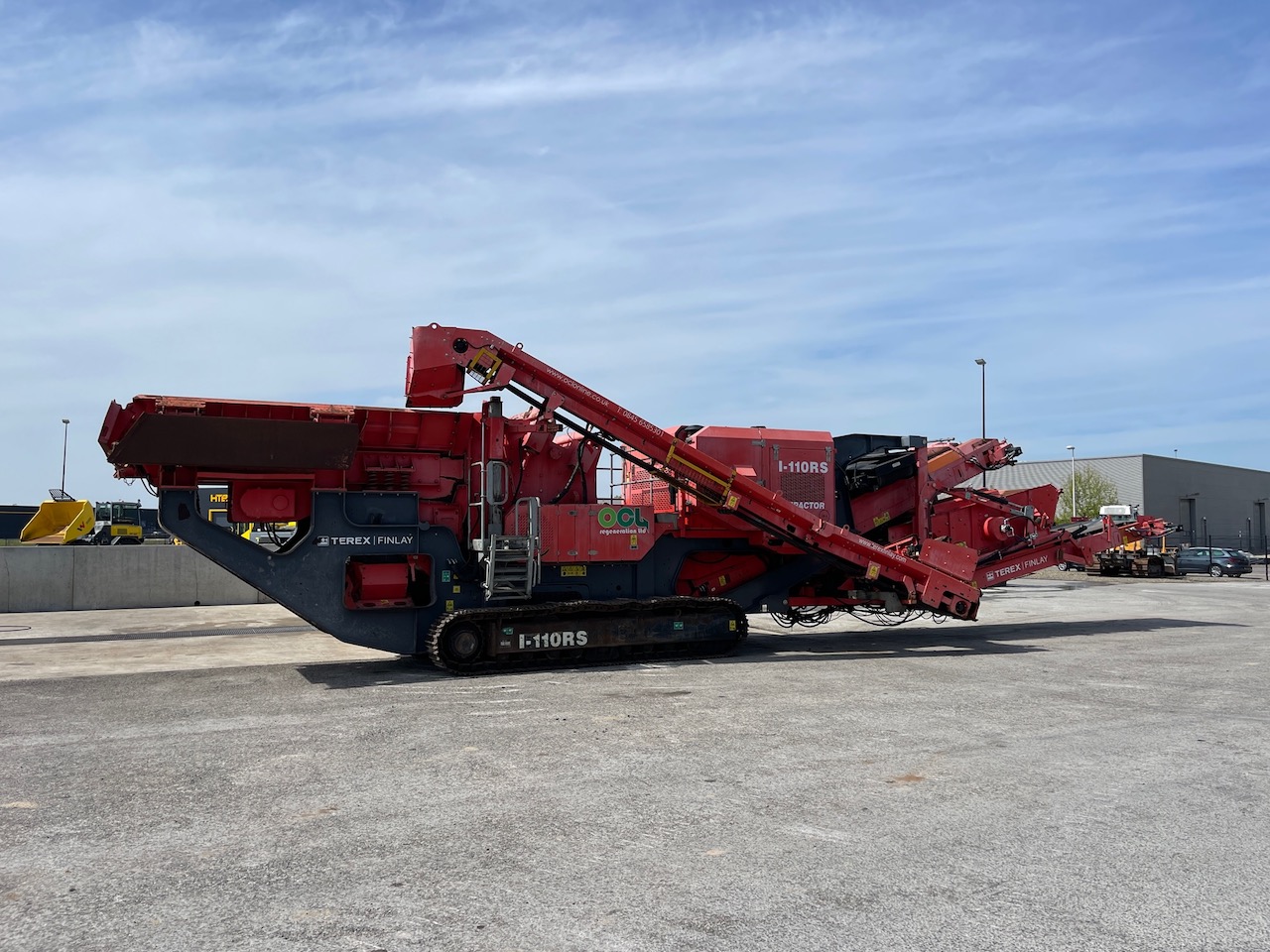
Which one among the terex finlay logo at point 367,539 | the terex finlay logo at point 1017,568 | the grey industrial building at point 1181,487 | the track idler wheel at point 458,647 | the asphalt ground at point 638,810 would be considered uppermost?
the grey industrial building at point 1181,487

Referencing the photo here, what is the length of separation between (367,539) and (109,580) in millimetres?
12874

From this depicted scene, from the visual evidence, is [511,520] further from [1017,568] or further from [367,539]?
[1017,568]

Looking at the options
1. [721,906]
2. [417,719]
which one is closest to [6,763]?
[417,719]

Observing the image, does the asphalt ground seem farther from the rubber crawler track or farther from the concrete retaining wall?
the concrete retaining wall

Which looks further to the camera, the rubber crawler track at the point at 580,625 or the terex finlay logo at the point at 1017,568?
the terex finlay logo at the point at 1017,568

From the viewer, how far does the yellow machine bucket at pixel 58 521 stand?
33094mm

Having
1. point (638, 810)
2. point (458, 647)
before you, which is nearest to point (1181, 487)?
point (458, 647)

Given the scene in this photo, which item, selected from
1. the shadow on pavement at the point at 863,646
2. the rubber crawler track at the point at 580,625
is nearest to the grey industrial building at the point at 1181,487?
the shadow on pavement at the point at 863,646

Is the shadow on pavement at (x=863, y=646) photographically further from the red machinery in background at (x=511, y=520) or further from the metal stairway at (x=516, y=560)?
the metal stairway at (x=516, y=560)

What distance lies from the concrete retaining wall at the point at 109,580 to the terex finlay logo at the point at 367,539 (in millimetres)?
12380

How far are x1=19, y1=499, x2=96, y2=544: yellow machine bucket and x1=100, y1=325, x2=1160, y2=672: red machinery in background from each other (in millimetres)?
25338

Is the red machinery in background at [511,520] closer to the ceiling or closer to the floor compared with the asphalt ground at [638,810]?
closer to the ceiling

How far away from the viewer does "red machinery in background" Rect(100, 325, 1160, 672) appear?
1142cm

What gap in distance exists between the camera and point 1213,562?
42.3 metres
